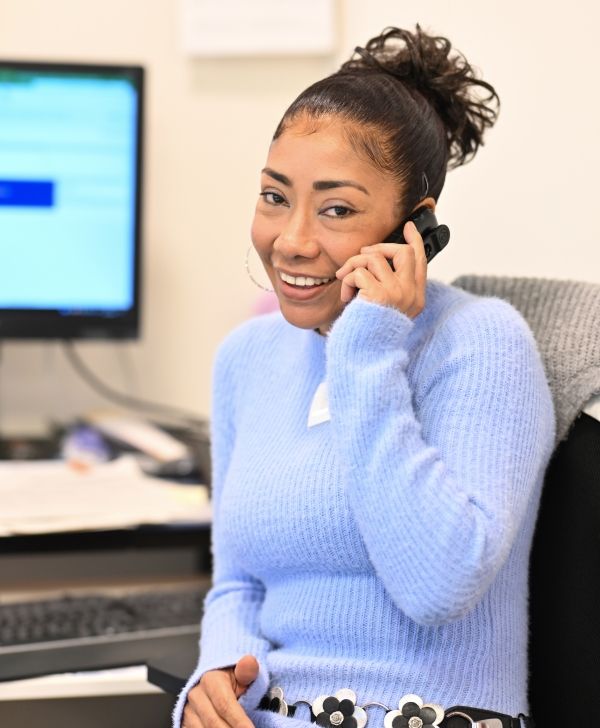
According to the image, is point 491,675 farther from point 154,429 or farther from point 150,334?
point 150,334

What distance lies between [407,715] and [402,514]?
19cm

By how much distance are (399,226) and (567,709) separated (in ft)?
1.59

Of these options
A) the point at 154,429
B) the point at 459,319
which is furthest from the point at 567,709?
the point at 154,429

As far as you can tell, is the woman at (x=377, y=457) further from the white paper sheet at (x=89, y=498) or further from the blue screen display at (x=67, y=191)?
the blue screen display at (x=67, y=191)

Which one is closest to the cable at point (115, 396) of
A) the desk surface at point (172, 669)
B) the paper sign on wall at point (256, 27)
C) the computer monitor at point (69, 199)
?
the computer monitor at point (69, 199)

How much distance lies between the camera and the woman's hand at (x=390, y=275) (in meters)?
1.02

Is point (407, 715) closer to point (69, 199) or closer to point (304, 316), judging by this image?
point (304, 316)

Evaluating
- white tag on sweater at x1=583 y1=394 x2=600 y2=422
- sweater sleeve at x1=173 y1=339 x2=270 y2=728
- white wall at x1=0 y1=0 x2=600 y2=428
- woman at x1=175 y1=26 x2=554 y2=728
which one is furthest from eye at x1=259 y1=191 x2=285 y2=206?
white wall at x1=0 y1=0 x2=600 y2=428

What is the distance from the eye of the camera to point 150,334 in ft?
6.78

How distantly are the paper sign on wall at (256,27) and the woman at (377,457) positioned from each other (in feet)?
2.54

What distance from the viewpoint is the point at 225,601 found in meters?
1.23

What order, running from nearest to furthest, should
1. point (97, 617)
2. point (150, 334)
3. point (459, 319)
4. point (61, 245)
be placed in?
1. point (459, 319)
2. point (97, 617)
3. point (61, 245)
4. point (150, 334)

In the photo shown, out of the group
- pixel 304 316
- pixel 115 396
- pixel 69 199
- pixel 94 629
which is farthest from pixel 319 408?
pixel 115 396

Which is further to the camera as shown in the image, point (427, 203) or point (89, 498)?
point (89, 498)
